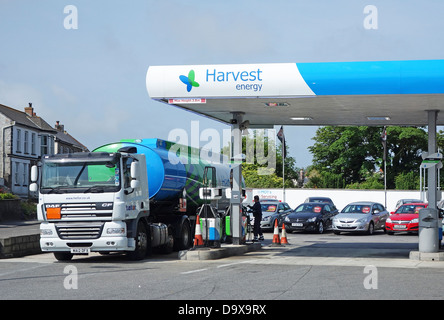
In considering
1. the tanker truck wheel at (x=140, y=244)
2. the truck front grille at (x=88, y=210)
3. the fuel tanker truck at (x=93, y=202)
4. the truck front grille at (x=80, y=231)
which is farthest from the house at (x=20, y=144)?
the truck front grille at (x=88, y=210)

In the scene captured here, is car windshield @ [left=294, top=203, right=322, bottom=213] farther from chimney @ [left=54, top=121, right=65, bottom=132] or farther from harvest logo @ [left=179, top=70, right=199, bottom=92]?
chimney @ [left=54, top=121, right=65, bottom=132]

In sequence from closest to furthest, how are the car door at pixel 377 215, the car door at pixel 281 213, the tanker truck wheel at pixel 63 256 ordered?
the tanker truck wheel at pixel 63 256, the car door at pixel 377 215, the car door at pixel 281 213

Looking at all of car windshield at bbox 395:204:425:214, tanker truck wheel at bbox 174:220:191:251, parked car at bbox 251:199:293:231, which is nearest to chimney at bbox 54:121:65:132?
parked car at bbox 251:199:293:231

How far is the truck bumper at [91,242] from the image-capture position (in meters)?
16.5

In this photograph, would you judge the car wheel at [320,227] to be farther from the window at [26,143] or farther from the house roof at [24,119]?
the window at [26,143]

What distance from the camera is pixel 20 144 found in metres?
63.6

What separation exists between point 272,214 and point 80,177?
1863cm

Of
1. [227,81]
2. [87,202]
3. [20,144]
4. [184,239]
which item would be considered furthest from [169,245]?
[20,144]

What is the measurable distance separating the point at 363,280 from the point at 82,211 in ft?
23.9

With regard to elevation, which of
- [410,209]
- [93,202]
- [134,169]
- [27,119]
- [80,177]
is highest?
[27,119]

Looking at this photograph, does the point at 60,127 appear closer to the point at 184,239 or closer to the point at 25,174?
the point at 25,174

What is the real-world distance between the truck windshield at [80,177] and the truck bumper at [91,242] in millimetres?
945
